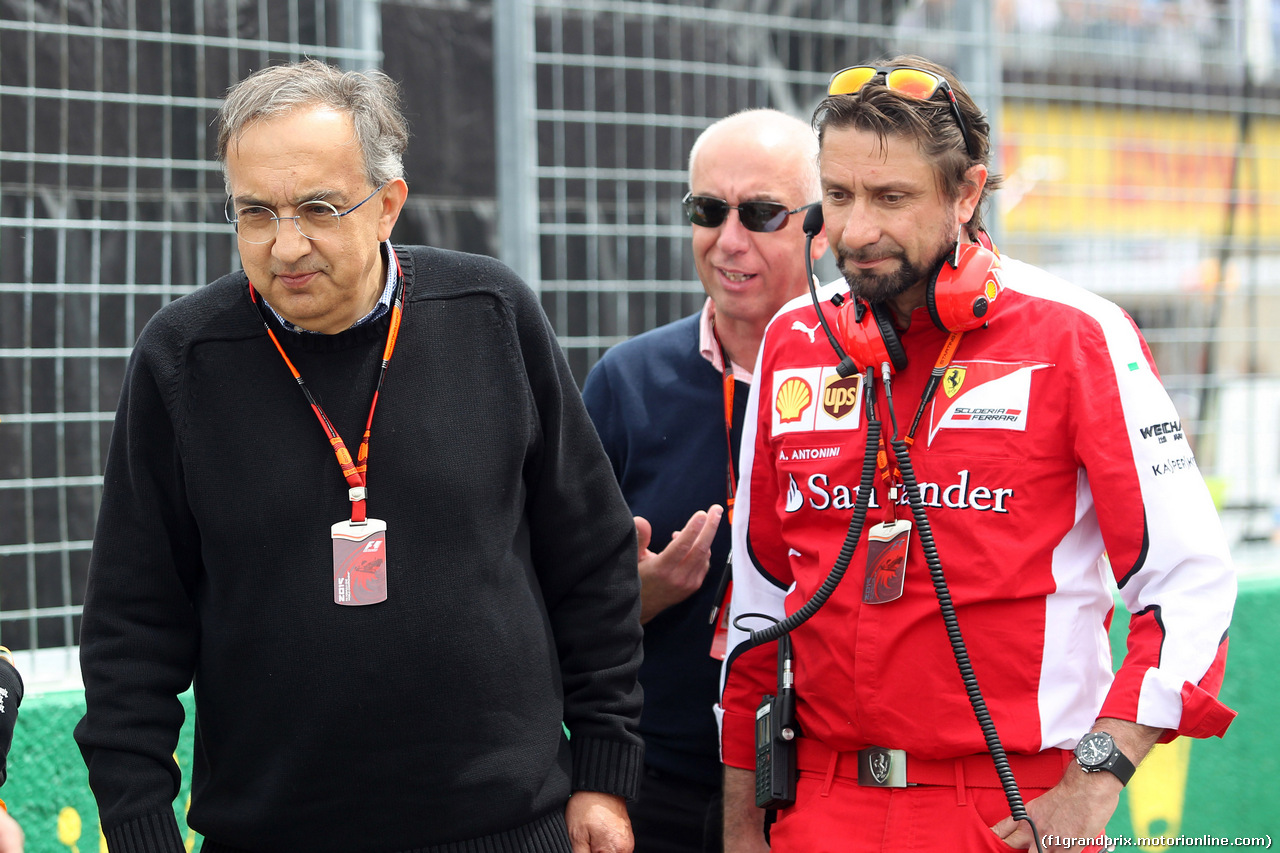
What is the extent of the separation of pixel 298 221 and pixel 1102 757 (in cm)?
165

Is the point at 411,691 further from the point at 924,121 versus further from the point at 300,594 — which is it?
the point at 924,121

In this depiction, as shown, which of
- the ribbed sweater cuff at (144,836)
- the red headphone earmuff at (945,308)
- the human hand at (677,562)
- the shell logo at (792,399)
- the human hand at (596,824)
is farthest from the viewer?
the human hand at (677,562)

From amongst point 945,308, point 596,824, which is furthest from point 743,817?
point 945,308

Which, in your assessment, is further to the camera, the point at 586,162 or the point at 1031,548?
the point at 586,162

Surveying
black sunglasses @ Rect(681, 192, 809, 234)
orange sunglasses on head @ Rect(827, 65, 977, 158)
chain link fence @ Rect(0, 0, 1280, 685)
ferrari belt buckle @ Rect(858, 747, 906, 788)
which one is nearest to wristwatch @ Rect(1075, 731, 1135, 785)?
ferrari belt buckle @ Rect(858, 747, 906, 788)

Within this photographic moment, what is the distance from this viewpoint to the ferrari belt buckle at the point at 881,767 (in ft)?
7.36

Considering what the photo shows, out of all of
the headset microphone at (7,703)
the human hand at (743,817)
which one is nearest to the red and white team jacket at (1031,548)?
the human hand at (743,817)

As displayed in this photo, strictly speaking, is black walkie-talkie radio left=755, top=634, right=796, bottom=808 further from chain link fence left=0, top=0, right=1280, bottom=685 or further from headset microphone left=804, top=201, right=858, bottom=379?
chain link fence left=0, top=0, right=1280, bottom=685

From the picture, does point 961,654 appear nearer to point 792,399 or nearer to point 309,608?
point 792,399

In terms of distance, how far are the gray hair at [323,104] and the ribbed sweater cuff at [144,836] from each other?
1121mm

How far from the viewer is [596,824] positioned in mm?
2287

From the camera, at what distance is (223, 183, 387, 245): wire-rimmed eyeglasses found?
→ 2.06 meters

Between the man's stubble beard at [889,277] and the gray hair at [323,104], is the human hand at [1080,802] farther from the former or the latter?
the gray hair at [323,104]

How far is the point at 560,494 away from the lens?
2312 mm
